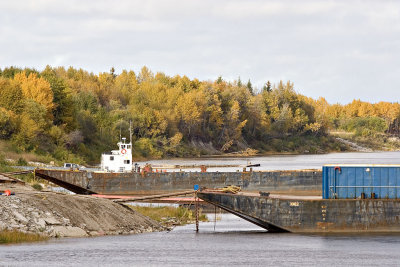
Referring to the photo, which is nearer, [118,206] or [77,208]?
[77,208]

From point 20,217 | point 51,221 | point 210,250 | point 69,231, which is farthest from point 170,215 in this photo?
point 20,217

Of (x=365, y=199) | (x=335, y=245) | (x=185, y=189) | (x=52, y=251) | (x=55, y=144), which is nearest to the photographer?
(x=52, y=251)

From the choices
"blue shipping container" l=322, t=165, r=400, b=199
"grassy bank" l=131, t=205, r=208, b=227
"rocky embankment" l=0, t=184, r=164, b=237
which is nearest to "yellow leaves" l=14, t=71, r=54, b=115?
"grassy bank" l=131, t=205, r=208, b=227

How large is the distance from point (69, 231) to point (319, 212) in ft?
55.7

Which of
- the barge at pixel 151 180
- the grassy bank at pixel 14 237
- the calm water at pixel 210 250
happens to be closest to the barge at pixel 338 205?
the calm water at pixel 210 250

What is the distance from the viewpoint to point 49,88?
14900 centimetres

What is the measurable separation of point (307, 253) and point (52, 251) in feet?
50.5

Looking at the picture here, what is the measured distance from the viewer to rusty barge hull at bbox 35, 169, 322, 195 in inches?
3191

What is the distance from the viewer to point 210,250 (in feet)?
156

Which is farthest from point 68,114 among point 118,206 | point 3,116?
point 118,206

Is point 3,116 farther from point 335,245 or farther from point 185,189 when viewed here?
point 335,245

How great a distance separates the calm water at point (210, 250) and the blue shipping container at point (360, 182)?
3.01 metres

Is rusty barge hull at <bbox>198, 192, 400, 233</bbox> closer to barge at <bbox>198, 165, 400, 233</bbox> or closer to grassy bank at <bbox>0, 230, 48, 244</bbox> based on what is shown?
barge at <bbox>198, 165, 400, 233</bbox>

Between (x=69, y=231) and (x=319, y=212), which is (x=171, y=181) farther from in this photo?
(x=69, y=231)
